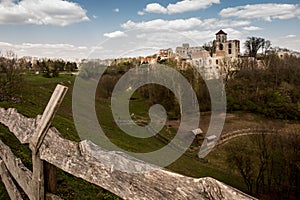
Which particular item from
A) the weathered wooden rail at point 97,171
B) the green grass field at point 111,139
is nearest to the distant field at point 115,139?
the green grass field at point 111,139

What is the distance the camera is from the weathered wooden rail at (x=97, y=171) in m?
1.60

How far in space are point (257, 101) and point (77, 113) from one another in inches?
1427

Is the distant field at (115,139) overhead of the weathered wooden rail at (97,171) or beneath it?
beneath

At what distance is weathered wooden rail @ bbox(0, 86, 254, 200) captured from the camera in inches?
62.9

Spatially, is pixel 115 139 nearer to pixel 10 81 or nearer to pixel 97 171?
pixel 10 81

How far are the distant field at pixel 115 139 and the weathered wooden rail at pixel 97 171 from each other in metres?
2.31

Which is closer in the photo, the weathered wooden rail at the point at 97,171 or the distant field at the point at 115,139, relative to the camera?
the weathered wooden rail at the point at 97,171

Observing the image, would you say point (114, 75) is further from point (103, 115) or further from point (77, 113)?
point (77, 113)

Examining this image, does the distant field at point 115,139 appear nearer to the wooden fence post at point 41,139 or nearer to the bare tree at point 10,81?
the bare tree at point 10,81

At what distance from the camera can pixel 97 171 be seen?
2246 millimetres

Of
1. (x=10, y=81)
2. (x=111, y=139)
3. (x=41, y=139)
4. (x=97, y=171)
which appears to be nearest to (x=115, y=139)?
(x=111, y=139)

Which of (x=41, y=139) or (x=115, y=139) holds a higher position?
(x=41, y=139)

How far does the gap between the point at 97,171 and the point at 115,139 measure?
737 inches

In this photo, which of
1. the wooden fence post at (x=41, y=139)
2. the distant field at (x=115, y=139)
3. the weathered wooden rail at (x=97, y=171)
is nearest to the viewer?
the weathered wooden rail at (x=97, y=171)
